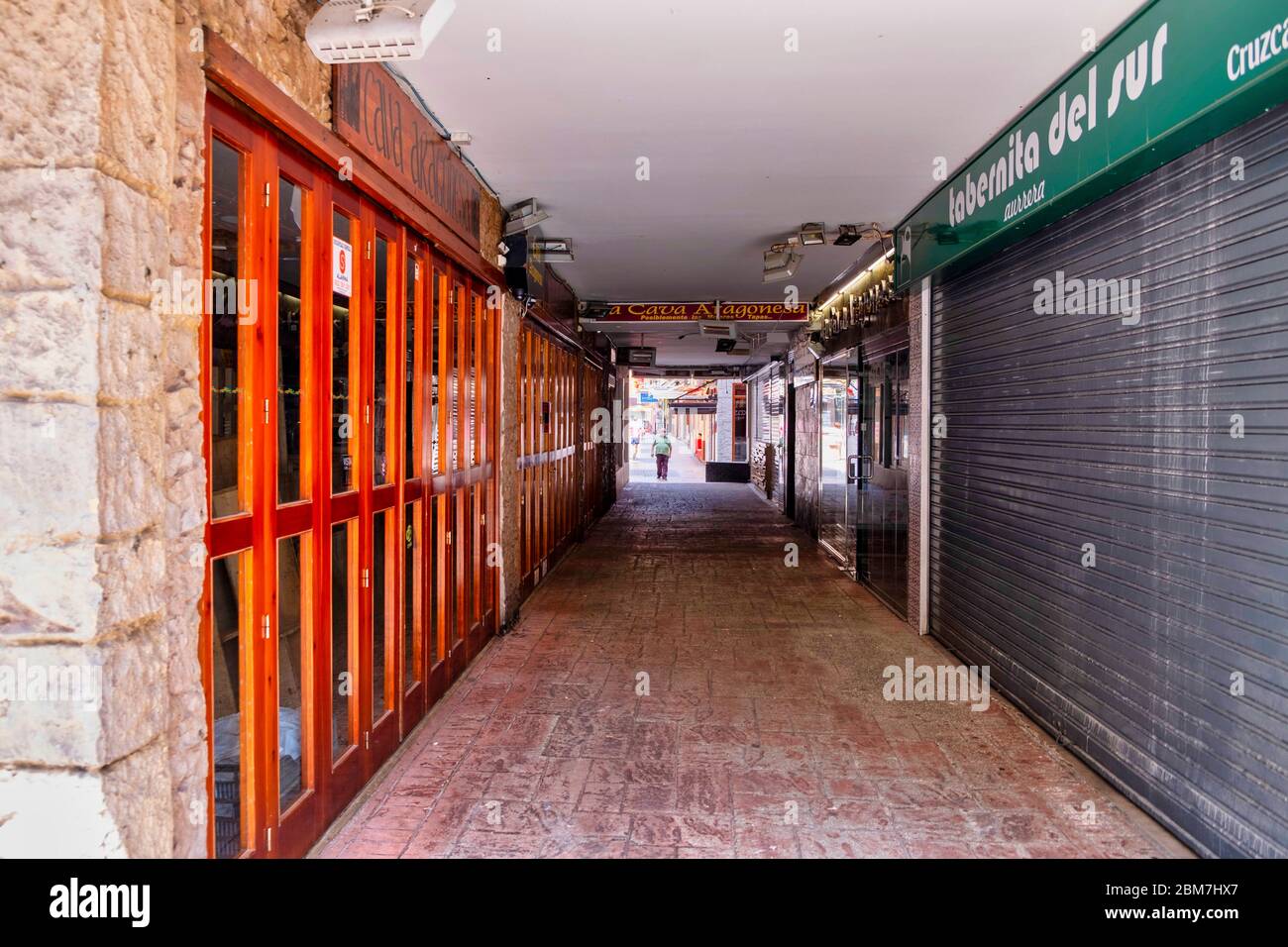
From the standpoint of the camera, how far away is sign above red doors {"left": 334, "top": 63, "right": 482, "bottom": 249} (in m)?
3.07

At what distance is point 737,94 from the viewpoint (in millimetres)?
3775

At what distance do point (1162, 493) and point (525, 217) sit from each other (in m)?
4.02

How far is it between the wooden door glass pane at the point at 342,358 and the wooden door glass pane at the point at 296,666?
295mm

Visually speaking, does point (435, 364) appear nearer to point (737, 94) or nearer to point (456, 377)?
point (456, 377)

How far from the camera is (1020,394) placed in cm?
431

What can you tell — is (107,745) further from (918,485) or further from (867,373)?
(867,373)

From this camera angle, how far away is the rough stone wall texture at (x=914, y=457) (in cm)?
584

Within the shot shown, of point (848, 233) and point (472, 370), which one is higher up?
point (848, 233)

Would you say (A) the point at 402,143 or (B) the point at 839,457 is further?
(B) the point at 839,457

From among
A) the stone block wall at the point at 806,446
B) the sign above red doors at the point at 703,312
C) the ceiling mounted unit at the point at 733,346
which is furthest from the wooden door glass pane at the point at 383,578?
the ceiling mounted unit at the point at 733,346

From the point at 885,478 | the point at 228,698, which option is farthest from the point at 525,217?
the point at 228,698

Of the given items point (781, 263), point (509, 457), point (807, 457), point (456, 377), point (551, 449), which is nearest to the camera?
point (456, 377)

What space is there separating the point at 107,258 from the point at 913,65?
3096 millimetres
